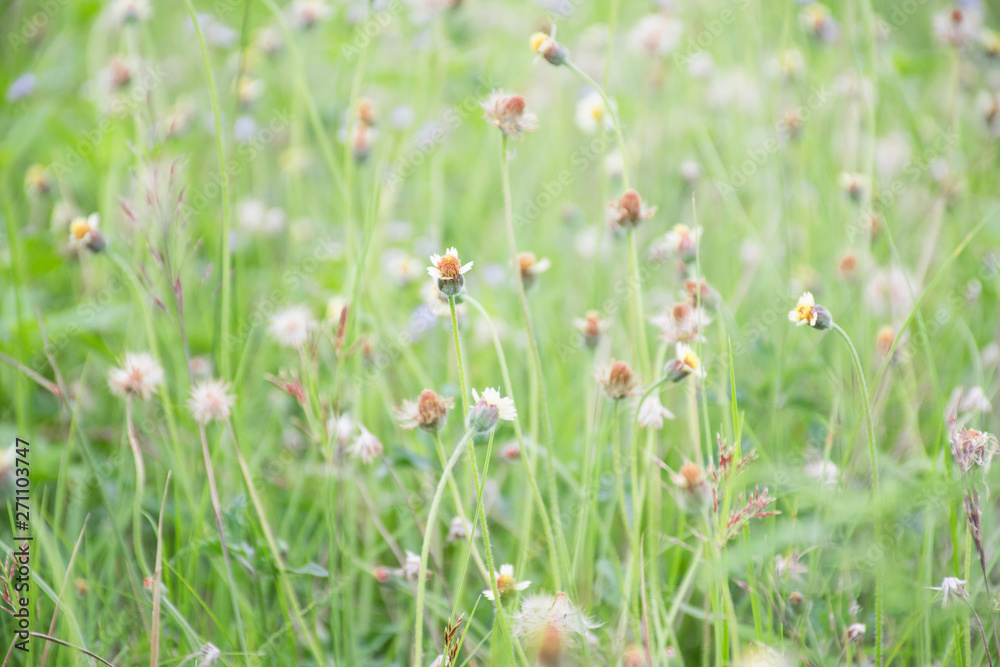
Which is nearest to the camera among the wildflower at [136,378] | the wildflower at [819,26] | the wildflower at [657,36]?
the wildflower at [136,378]

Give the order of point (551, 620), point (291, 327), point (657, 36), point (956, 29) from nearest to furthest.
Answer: point (551, 620) → point (291, 327) → point (956, 29) → point (657, 36)

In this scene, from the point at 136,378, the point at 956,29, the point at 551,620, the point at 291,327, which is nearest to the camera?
the point at 551,620

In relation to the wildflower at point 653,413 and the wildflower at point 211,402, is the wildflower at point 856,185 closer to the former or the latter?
the wildflower at point 653,413

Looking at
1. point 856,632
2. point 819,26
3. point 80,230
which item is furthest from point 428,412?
point 819,26

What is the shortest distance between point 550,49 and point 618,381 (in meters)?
0.44

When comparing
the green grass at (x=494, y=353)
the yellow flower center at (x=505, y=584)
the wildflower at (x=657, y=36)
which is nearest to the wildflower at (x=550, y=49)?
the green grass at (x=494, y=353)

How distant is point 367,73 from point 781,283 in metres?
1.07

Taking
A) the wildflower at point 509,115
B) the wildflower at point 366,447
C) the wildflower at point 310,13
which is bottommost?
the wildflower at point 366,447

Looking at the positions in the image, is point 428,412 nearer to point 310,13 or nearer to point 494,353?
point 494,353

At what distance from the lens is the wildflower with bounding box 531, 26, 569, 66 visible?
88 cm

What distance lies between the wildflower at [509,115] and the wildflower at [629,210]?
5.8 inches

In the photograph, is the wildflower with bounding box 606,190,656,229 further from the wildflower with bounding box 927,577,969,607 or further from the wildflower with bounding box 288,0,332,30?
the wildflower with bounding box 288,0,332,30

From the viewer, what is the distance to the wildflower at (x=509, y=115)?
33.2 inches

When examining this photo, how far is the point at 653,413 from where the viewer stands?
0.88 m
